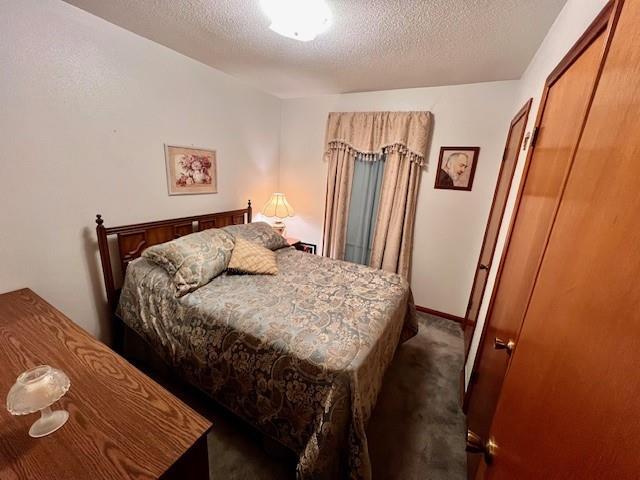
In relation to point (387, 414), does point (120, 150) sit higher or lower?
higher

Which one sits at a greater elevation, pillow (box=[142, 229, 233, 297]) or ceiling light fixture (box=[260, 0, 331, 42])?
ceiling light fixture (box=[260, 0, 331, 42])

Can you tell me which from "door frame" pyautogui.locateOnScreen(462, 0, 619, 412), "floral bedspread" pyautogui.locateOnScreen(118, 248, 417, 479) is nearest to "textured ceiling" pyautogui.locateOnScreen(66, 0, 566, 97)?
"door frame" pyautogui.locateOnScreen(462, 0, 619, 412)

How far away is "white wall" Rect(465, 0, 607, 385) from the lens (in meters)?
0.99

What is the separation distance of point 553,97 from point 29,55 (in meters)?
2.73

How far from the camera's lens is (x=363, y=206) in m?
3.12

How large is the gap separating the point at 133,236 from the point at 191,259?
0.59m

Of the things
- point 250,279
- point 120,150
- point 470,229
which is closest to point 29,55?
point 120,150

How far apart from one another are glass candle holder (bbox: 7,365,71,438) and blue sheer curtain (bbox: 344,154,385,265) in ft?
9.10

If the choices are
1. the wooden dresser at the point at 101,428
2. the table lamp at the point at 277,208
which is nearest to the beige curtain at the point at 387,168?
the table lamp at the point at 277,208

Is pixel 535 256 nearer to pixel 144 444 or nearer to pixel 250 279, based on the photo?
pixel 144 444

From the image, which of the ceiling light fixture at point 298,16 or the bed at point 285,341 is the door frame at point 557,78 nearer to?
the bed at point 285,341

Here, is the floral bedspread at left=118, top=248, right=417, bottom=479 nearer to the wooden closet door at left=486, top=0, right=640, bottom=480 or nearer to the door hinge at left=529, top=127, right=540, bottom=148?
the wooden closet door at left=486, top=0, right=640, bottom=480

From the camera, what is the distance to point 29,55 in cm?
143

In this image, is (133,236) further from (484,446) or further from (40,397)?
(484,446)
